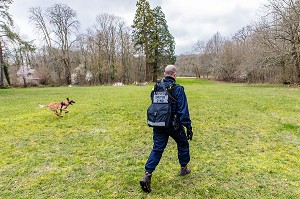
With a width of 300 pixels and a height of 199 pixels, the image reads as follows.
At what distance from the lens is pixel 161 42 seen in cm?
3819

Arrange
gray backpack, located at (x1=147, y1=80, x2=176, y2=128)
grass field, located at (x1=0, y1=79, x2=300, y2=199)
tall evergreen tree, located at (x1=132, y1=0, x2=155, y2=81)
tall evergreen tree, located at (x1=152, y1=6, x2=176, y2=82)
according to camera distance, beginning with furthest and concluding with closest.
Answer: tall evergreen tree, located at (x1=152, y1=6, x2=176, y2=82)
tall evergreen tree, located at (x1=132, y1=0, x2=155, y2=81)
grass field, located at (x1=0, y1=79, x2=300, y2=199)
gray backpack, located at (x1=147, y1=80, x2=176, y2=128)

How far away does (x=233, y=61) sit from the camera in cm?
4053

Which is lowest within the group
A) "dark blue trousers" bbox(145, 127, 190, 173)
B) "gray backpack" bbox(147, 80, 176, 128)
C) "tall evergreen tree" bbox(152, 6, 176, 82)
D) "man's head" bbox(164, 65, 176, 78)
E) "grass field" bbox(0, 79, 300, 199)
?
"grass field" bbox(0, 79, 300, 199)

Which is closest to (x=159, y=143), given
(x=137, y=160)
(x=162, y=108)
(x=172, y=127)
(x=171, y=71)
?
(x=172, y=127)

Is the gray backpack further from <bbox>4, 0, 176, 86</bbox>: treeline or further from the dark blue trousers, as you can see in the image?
<bbox>4, 0, 176, 86</bbox>: treeline

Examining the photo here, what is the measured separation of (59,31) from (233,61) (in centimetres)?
3349

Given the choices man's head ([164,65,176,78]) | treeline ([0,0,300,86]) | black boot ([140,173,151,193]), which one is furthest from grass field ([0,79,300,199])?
treeline ([0,0,300,86])

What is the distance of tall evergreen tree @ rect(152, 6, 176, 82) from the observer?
38041mm

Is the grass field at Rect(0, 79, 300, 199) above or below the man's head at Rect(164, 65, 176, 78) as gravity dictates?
below

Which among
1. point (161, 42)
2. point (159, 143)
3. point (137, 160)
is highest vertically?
point (161, 42)

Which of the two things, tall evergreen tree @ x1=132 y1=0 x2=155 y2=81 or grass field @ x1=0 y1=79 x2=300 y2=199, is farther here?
tall evergreen tree @ x1=132 y1=0 x2=155 y2=81

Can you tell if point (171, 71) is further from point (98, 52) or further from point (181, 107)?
point (98, 52)

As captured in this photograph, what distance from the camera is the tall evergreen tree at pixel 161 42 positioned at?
38.0m

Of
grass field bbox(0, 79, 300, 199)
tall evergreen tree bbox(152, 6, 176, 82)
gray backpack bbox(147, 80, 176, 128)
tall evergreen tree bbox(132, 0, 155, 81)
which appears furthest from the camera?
tall evergreen tree bbox(152, 6, 176, 82)
